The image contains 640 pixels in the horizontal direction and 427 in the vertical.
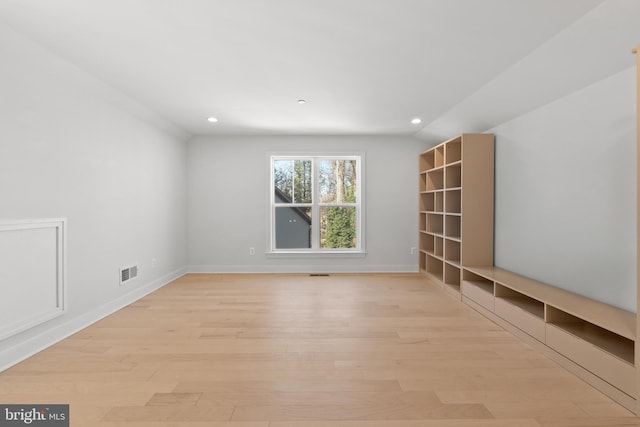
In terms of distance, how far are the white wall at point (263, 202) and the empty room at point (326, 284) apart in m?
0.89

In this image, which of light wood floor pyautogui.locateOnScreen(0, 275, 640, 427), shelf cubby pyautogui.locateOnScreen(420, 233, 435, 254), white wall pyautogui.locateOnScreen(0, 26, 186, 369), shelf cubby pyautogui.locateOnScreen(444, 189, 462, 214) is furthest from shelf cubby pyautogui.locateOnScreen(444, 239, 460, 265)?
white wall pyautogui.locateOnScreen(0, 26, 186, 369)

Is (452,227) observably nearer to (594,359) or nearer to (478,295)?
(478,295)

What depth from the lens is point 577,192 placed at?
277cm

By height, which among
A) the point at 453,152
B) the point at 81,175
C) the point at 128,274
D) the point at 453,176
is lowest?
the point at 128,274

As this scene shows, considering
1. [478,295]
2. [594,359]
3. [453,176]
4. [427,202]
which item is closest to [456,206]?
[453,176]

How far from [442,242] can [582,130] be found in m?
2.51

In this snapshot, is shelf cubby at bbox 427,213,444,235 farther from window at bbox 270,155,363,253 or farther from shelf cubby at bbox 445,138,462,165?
window at bbox 270,155,363,253

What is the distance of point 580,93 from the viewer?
8.96ft

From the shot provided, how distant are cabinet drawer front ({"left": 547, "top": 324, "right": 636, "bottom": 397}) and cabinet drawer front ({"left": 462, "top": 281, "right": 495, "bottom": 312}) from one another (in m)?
0.87

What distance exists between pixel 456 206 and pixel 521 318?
204cm

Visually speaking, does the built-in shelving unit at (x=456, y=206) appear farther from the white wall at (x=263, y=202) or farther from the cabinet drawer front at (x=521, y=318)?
the cabinet drawer front at (x=521, y=318)

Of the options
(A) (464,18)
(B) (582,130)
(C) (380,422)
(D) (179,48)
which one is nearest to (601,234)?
(B) (582,130)

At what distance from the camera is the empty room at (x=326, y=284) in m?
1.95

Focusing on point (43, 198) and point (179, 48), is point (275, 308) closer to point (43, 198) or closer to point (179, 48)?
point (43, 198)
